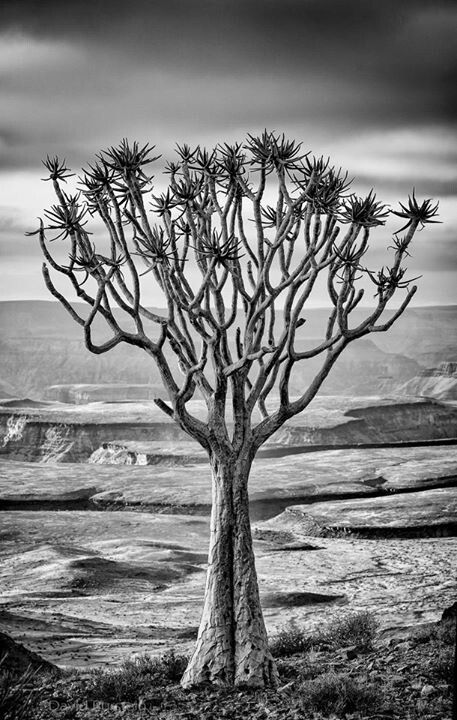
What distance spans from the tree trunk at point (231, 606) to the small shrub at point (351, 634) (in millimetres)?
2915

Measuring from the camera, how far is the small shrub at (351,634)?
44.5 ft

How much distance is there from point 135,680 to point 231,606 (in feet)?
5.15

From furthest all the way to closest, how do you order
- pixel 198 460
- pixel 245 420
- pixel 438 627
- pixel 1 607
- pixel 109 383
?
pixel 109 383 < pixel 198 460 < pixel 1 607 < pixel 438 627 < pixel 245 420

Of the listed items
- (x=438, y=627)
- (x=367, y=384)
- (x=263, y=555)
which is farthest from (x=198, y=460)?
(x=367, y=384)

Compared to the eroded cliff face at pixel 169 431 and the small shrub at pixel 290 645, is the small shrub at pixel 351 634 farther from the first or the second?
the eroded cliff face at pixel 169 431

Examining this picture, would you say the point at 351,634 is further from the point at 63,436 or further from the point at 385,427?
the point at 385,427

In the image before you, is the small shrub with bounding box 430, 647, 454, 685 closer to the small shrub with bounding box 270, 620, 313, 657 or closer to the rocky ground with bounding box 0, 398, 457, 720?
the rocky ground with bounding box 0, 398, 457, 720

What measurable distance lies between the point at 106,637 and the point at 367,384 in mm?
145026

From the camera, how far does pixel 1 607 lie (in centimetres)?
2123

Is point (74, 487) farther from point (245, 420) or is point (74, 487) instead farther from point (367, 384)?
point (367, 384)

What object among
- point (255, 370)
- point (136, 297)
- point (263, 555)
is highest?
point (255, 370)

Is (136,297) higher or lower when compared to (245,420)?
higher

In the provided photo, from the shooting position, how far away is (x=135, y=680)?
35.3 feet

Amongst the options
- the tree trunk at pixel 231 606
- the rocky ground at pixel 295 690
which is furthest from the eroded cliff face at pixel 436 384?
the tree trunk at pixel 231 606
